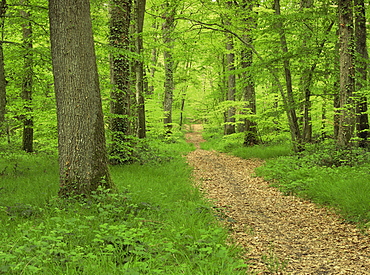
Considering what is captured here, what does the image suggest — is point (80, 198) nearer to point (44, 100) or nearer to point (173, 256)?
point (173, 256)

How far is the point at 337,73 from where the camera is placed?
9.60 m

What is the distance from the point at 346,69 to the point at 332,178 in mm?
3387

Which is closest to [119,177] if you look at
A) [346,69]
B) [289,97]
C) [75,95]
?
[75,95]

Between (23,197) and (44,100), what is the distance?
16.8ft

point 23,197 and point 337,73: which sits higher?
point 337,73

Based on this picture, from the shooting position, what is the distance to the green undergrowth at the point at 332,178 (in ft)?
17.6

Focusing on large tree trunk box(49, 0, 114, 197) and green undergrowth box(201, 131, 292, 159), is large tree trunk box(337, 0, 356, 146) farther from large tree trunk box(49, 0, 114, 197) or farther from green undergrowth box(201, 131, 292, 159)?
large tree trunk box(49, 0, 114, 197)

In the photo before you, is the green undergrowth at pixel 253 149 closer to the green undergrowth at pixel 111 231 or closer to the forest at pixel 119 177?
the forest at pixel 119 177

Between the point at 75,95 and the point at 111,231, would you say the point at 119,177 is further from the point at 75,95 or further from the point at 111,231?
the point at 111,231

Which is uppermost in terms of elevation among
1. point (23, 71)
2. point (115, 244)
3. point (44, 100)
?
point (23, 71)

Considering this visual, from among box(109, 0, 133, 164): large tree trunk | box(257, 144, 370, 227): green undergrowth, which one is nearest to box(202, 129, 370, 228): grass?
box(257, 144, 370, 227): green undergrowth

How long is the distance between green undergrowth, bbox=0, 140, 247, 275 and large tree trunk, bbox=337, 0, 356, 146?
16.1 feet

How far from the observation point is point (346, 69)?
8.07 meters

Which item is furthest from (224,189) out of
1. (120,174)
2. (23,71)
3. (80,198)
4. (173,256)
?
(23,71)
